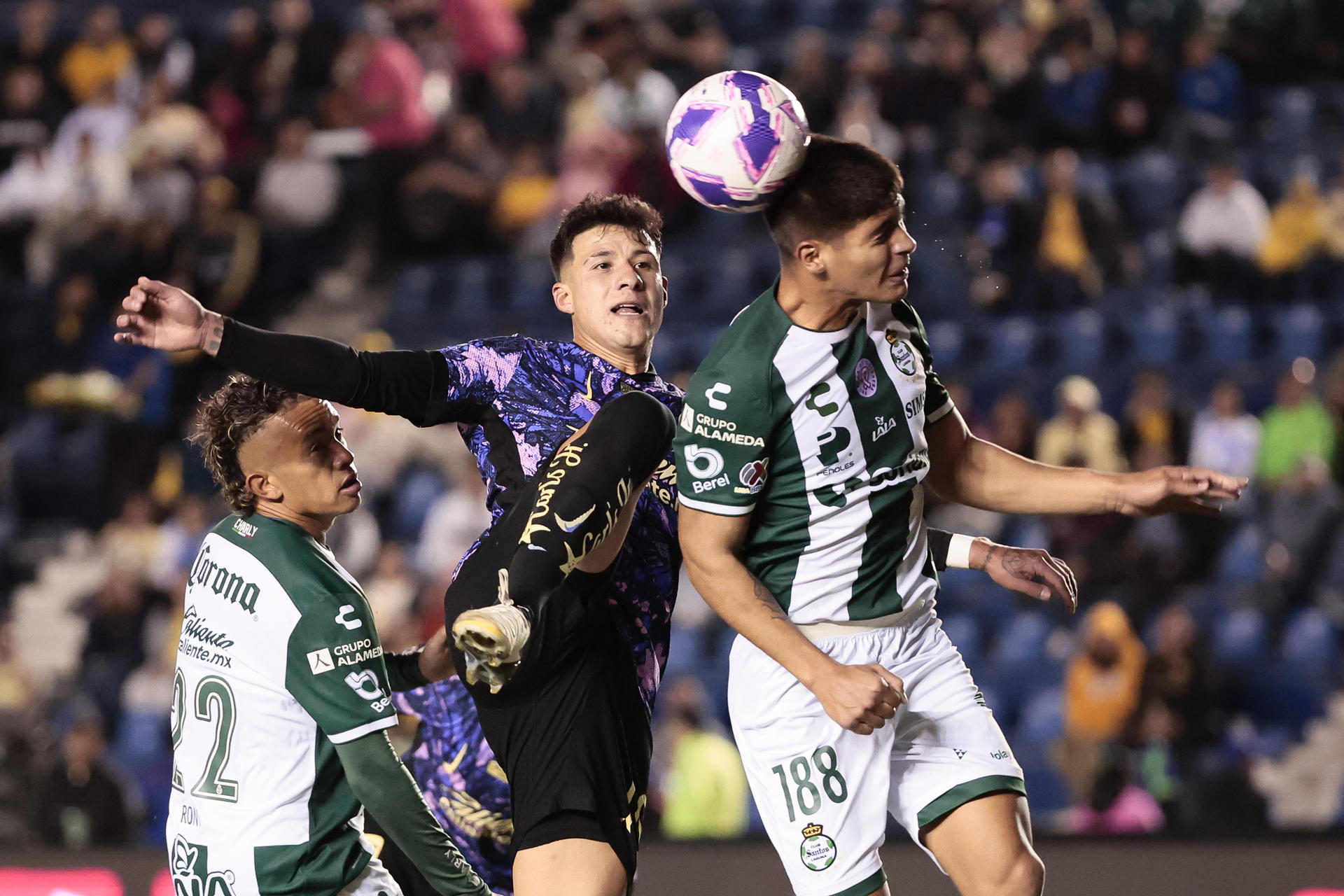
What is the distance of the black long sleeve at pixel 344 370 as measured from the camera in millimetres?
3510

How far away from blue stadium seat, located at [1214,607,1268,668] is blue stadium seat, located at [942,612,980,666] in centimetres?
125

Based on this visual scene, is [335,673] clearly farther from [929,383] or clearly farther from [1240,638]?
[1240,638]

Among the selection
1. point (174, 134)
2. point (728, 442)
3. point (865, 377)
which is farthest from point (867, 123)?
point (728, 442)

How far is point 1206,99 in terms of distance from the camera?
10781mm

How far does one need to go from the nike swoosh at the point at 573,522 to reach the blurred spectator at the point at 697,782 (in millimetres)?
4524

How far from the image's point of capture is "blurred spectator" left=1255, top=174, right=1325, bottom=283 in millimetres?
9797

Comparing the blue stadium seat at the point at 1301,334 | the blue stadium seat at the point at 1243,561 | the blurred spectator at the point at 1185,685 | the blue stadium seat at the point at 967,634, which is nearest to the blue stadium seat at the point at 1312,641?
the blue stadium seat at the point at 1243,561

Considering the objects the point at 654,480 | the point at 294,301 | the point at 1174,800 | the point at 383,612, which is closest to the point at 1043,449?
the point at 1174,800

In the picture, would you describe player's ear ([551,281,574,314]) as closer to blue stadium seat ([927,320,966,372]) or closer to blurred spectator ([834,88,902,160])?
blue stadium seat ([927,320,966,372])

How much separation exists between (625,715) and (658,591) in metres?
0.37

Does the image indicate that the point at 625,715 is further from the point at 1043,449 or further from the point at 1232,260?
the point at 1232,260

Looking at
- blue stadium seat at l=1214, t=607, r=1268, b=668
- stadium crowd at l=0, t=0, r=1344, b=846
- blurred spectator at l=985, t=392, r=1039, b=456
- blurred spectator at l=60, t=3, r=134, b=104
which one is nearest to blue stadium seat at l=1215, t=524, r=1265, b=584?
stadium crowd at l=0, t=0, r=1344, b=846

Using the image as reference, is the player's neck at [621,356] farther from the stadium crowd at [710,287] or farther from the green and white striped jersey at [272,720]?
the stadium crowd at [710,287]

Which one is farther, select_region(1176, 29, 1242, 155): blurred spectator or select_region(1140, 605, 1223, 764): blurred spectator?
select_region(1176, 29, 1242, 155): blurred spectator
